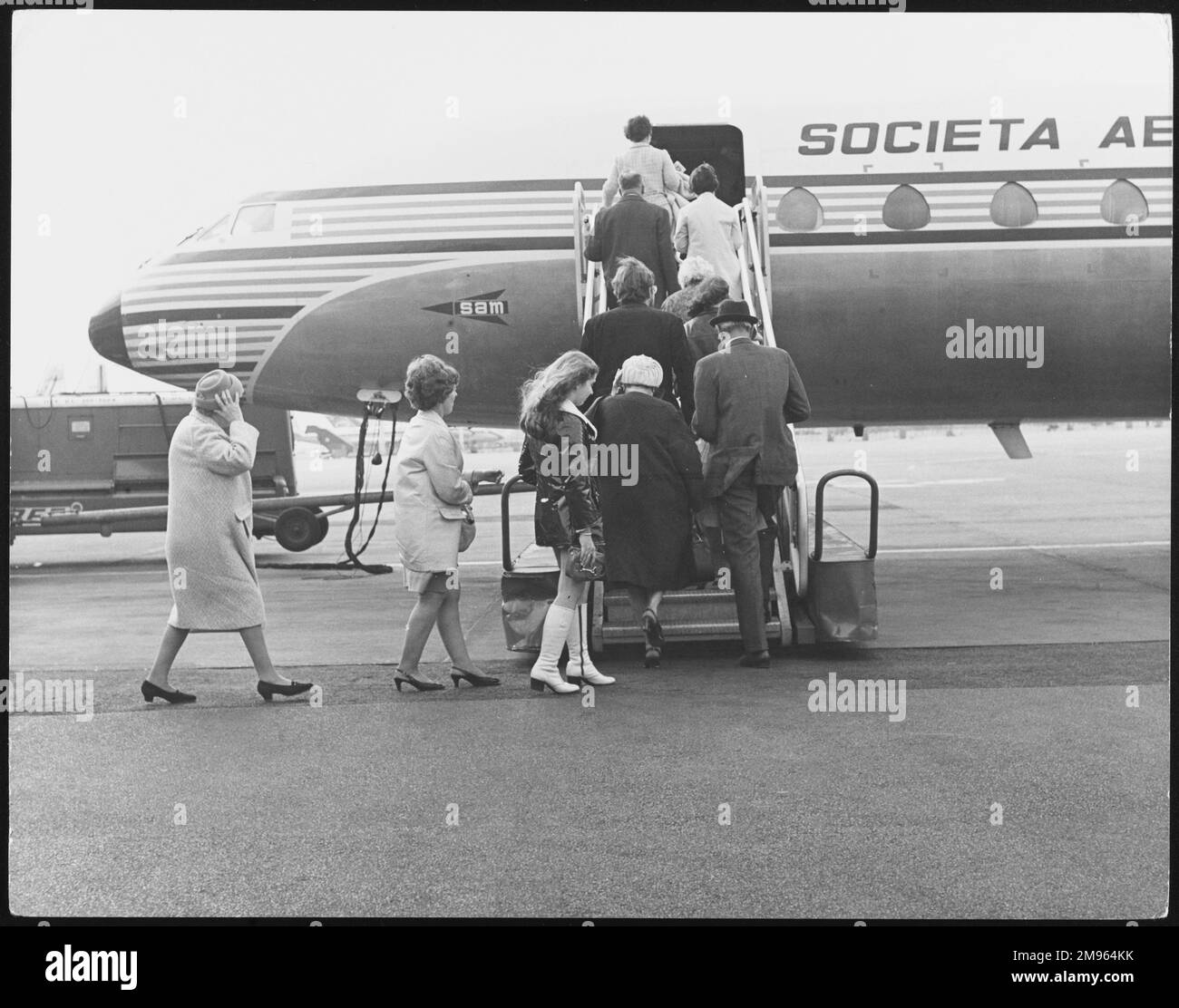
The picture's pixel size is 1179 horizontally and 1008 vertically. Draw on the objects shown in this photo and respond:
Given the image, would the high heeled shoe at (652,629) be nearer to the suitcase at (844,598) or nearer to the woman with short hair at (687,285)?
the suitcase at (844,598)

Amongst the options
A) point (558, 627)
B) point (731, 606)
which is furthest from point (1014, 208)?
point (558, 627)

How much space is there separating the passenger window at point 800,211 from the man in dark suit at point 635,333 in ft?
→ 13.1

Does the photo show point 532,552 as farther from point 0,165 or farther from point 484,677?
point 0,165

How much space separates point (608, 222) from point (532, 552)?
7.20 feet

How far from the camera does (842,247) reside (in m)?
11.7

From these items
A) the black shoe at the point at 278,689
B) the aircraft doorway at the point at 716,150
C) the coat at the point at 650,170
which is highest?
the aircraft doorway at the point at 716,150

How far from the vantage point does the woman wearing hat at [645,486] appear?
746cm

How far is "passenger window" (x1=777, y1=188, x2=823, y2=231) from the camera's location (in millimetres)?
11648

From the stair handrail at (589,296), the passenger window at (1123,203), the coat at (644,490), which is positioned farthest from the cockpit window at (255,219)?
the passenger window at (1123,203)

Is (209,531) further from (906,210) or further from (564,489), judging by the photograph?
(906,210)

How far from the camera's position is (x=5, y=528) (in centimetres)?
443

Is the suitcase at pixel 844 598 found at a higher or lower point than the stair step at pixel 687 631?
higher

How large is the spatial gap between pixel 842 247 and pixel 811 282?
0.39 m

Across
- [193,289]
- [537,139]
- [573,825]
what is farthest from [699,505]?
[193,289]
